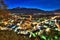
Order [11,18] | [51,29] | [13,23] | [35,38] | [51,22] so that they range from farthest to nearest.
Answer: [11,18]
[13,23]
[51,22]
[51,29]
[35,38]

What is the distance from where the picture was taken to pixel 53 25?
12.7 ft

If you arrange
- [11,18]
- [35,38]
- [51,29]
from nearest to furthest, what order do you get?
[35,38] < [51,29] < [11,18]

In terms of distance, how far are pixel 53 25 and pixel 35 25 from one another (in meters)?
0.35

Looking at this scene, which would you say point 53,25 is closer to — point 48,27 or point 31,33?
point 48,27

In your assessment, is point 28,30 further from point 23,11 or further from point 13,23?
point 23,11

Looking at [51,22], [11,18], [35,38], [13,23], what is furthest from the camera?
[11,18]

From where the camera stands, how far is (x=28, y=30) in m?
3.81

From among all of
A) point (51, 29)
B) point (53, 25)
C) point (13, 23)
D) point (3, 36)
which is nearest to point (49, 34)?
point (51, 29)

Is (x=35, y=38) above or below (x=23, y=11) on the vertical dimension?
below

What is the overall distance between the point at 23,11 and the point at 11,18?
38 cm

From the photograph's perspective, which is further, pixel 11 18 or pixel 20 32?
pixel 11 18

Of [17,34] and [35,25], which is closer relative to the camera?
[17,34]

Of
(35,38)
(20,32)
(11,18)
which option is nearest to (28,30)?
(20,32)

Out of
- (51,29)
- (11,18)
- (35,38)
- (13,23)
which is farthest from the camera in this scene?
(11,18)
